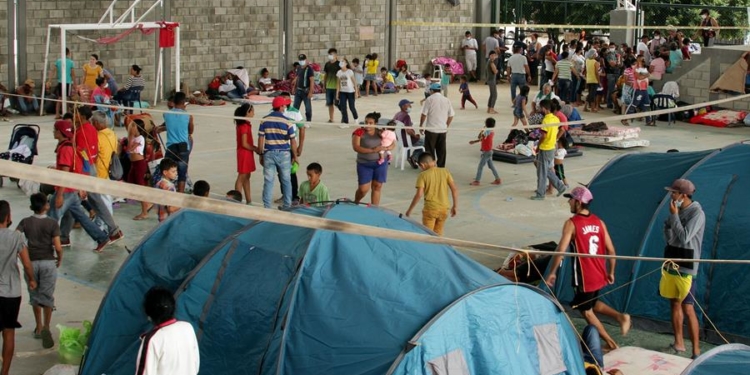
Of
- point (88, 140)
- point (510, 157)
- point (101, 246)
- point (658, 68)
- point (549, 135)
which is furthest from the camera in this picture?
point (658, 68)

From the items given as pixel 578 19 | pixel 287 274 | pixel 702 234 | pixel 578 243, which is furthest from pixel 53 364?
pixel 578 19

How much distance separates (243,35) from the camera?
1153 inches

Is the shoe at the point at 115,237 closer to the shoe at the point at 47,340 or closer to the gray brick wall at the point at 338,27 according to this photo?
the shoe at the point at 47,340

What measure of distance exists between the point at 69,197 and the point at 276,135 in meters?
2.75

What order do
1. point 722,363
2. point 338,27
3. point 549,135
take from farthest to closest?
1. point 338,27
2. point 549,135
3. point 722,363

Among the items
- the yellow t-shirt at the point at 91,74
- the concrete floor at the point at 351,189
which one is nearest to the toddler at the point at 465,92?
the concrete floor at the point at 351,189

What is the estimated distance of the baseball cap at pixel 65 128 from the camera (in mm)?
12555

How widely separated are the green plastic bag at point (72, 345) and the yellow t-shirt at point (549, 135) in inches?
317

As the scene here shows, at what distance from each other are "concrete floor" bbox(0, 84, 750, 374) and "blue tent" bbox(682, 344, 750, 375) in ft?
10.3

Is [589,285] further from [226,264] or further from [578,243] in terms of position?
[226,264]

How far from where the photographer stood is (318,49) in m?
31.1

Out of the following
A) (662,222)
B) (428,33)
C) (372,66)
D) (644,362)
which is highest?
(428,33)

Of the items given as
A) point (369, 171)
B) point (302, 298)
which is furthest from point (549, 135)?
point (302, 298)

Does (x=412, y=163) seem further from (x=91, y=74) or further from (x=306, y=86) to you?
(x=91, y=74)
